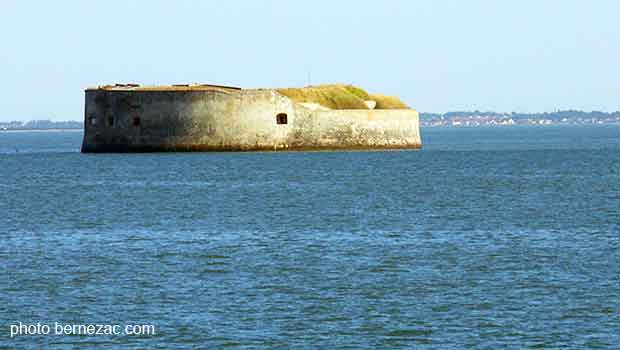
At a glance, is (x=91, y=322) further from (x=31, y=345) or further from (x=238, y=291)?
(x=238, y=291)

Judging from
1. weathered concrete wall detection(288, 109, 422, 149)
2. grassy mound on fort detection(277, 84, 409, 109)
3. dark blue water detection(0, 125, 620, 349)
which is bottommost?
dark blue water detection(0, 125, 620, 349)

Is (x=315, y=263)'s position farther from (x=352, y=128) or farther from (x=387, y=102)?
(x=387, y=102)

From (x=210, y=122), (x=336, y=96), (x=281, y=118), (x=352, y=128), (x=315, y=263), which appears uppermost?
(x=336, y=96)

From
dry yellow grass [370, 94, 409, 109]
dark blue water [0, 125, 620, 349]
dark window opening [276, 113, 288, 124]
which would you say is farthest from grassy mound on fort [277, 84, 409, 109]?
dark blue water [0, 125, 620, 349]

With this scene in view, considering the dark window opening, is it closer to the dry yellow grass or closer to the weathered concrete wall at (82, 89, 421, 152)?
the weathered concrete wall at (82, 89, 421, 152)

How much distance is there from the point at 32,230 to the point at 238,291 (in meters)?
10.1

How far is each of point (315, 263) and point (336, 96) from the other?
4706 cm

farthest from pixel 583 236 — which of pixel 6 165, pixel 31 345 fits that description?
pixel 6 165

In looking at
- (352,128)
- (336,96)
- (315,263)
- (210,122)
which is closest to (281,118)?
(210,122)

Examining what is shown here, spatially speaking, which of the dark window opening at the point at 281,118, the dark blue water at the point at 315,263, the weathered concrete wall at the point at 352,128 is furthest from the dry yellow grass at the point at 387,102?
the dark blue water at the point at 315,263

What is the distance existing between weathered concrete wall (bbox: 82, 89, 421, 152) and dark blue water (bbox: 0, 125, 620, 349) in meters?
16.2

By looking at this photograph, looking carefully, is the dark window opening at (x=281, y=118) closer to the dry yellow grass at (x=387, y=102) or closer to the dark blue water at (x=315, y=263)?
the dry yellow grass at (x=387, y=102)

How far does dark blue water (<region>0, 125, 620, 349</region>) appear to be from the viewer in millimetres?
17203

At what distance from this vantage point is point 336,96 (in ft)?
229
